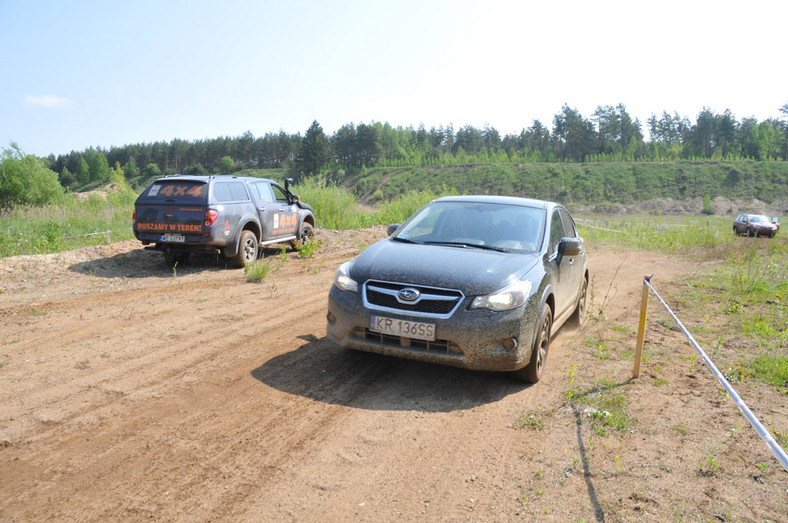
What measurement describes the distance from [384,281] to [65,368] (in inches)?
123

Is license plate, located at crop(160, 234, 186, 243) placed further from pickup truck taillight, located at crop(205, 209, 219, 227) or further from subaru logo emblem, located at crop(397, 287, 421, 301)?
subaru logo emblem, located at crop(397, 287, 421, 301)

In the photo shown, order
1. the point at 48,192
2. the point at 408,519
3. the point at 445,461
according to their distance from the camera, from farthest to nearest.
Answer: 1. the point at 48,192
2. the point at 445,461
3. the point at 408,519

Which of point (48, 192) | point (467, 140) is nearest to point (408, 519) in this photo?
point (48, 192)

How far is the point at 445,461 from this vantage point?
3.62m

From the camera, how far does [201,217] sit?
1061 cm

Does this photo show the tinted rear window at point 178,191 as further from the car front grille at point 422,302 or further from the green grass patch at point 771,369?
the green grass patch at point 771,369

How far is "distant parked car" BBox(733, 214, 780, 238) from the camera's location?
30438 mm

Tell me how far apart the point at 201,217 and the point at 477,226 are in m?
6.63

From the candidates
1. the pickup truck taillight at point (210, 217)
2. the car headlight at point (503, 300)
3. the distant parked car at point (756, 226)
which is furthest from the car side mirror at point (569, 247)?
the distant parked car at point (756, 226)

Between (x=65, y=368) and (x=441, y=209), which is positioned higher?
(x=441, y=209)

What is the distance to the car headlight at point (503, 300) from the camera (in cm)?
456

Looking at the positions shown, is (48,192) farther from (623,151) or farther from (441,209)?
(623,151)

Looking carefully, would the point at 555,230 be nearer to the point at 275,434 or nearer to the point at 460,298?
the point at 460,298

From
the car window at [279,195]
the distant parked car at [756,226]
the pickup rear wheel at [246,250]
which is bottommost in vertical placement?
the distant parked car at [756,226]
